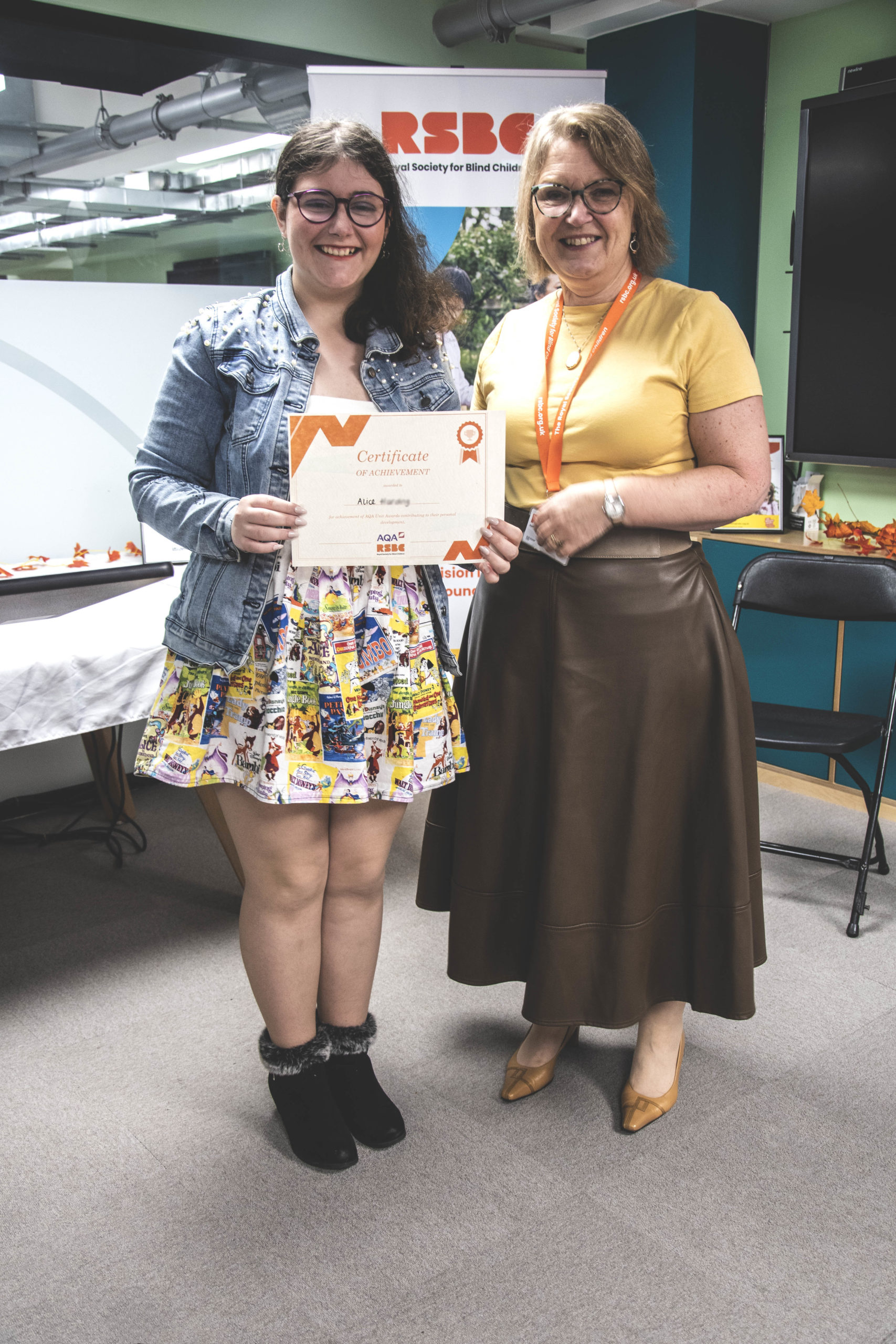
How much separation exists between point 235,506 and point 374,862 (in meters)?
0.70

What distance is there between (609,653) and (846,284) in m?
2.72

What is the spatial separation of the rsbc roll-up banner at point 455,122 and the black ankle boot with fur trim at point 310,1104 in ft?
6.68

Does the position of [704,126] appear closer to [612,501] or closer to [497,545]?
[612,501]

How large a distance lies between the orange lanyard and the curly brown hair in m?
0.22

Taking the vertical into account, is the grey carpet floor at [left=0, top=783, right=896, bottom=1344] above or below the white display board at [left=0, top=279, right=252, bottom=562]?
below

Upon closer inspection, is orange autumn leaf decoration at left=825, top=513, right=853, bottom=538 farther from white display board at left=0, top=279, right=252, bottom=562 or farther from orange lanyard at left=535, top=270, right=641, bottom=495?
white display board at left=0, top=279, right=252, bottom=562

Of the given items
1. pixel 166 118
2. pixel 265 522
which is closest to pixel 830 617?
pixel 265 522

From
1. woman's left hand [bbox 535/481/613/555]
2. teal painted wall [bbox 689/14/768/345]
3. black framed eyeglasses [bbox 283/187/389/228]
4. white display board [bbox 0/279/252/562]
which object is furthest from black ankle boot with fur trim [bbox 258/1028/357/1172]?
teal painted wall [bbox 689/14/768/345]

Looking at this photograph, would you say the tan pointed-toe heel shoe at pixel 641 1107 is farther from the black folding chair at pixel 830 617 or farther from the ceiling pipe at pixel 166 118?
the ceiling pipe at pixel 166 118

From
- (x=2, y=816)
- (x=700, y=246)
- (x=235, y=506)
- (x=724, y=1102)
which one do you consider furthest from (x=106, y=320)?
(x=724, y=1102)

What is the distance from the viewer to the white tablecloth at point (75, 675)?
2.59 meters

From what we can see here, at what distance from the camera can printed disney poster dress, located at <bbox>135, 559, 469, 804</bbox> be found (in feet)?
5.67

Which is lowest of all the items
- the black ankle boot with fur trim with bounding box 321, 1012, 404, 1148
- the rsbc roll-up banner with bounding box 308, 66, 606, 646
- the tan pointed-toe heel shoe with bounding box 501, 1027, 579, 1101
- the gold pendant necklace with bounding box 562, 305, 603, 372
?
the tan pointed-toe heel shoe with bounding box 501, 1027, 579, 1101

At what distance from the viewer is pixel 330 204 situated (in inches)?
64.7
